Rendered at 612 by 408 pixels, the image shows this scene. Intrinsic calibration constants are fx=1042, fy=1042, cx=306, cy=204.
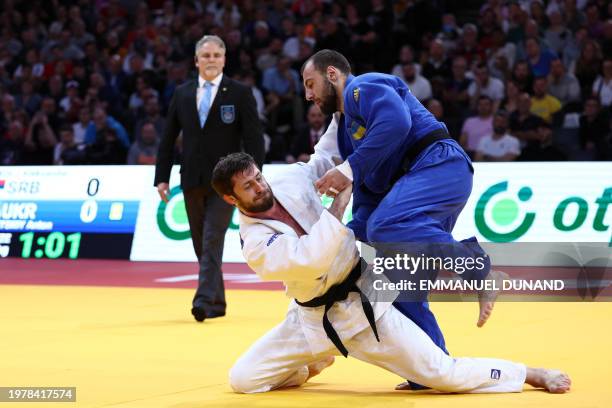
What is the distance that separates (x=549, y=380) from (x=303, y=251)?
1.17 m

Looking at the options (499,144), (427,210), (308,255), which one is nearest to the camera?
(308,255)

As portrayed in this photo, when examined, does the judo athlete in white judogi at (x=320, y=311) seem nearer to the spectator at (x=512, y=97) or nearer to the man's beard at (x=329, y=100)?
the man's beard at (x=329, y=100)

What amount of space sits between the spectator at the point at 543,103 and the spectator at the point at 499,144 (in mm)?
551

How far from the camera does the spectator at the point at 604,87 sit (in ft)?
37.8

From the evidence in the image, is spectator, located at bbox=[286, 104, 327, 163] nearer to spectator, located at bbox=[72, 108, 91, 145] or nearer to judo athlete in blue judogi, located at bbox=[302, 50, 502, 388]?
spectator, located at bbox=[72, 108, 91, 145]

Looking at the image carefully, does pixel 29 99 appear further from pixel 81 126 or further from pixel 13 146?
pixel 81 126

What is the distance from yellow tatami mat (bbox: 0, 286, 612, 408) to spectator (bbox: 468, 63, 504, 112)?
15.5ft

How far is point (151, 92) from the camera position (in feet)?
46.3

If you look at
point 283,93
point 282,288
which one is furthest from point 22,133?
point 282,288

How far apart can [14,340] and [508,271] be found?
9.75 ft

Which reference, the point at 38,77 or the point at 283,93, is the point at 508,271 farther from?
the point at 38,77

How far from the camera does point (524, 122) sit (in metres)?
11.5

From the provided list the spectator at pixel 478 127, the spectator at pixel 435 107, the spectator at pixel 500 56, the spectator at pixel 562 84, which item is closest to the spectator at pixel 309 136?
the spectator at pixel 435 107

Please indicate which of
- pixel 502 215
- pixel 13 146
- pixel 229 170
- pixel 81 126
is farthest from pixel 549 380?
pixel 13 146
